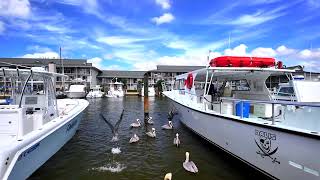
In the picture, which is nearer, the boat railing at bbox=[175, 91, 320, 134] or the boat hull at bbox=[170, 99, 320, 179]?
the boat hull at bbox=[170, 99, 320, 179]

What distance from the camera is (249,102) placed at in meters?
9.59

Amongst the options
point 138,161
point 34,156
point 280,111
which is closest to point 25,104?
point 34,156

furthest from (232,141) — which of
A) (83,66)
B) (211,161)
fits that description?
(83,66)

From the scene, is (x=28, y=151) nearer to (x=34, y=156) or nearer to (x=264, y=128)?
(x=34, y=156)

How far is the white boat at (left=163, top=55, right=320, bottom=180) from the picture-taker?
21.4 feet

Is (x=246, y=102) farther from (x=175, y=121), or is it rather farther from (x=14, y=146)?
(x=175, y=121)

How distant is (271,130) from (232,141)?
227 cm

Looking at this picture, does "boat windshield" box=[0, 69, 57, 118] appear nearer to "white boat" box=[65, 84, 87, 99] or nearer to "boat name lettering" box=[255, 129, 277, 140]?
"boat name lettering" box=[255, 129, 277, 140]

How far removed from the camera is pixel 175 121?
65.4ft

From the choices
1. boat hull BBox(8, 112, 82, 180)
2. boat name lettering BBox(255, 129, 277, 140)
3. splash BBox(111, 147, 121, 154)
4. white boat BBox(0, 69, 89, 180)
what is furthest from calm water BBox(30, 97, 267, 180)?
boat name lettering BBox(255, 129, 277, 140)

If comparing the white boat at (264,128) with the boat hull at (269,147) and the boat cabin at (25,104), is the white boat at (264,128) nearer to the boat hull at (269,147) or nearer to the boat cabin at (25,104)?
the boat hull at (269,147)

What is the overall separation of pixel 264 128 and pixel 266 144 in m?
0.44

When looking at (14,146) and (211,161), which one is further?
(211,161)

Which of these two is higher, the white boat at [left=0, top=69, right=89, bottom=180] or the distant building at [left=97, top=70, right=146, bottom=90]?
the distant building at [left=97, top=70, right=146, bottom=90]
